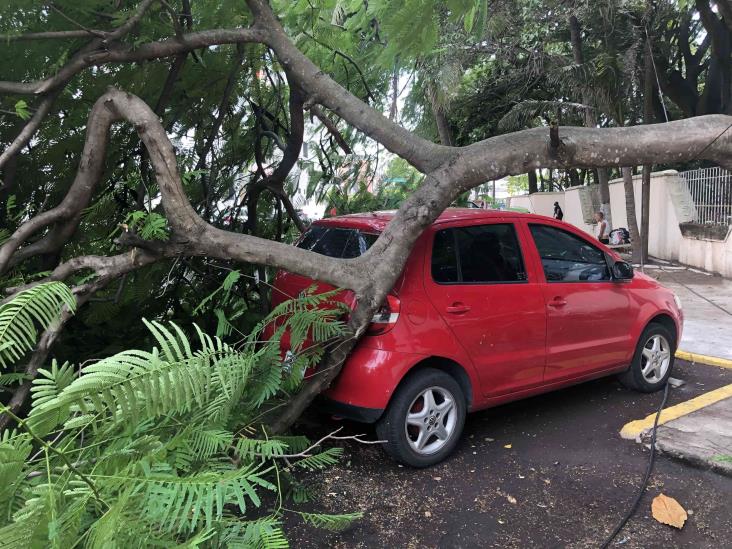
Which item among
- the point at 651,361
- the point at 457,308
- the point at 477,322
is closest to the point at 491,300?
the point at 477,322

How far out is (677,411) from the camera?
4.95m

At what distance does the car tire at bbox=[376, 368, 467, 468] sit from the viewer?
12.8 ft

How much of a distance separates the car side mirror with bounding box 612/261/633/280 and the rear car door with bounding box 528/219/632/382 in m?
0.06

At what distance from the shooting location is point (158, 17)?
4359mm

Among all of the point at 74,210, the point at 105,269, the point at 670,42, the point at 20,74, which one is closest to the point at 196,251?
the point at 105,269

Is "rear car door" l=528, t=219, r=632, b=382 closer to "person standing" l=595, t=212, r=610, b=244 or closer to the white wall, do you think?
the white wall

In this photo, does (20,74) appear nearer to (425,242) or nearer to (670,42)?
(425,242)

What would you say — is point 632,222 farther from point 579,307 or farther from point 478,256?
point 478,256

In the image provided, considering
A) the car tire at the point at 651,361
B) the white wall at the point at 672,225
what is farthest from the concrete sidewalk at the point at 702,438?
the white wall at the point at 672,225

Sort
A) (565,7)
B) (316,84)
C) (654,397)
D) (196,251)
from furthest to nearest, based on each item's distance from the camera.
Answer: (565,7) < (654,397) < (316,84) < (196,251)

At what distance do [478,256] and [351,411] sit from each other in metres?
1.47

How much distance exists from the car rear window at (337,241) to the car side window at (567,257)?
4.72ft

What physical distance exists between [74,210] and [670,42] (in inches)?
618

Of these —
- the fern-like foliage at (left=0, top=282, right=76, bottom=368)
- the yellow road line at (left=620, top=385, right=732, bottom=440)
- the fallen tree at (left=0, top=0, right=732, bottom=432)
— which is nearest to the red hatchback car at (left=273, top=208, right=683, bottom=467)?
the fallen tree at (left=0, top=0, right=732, bottom=432)
